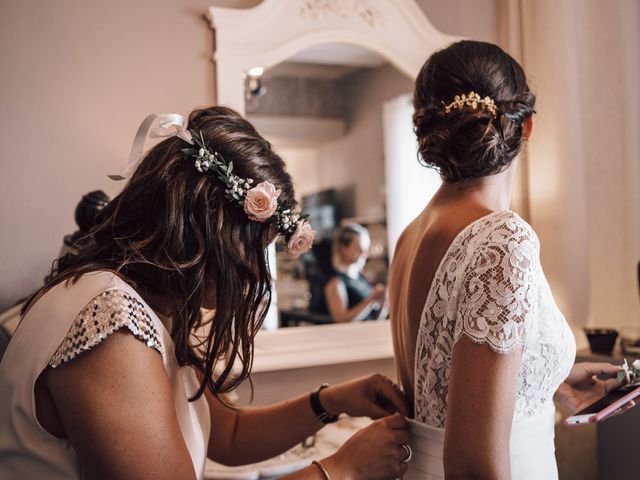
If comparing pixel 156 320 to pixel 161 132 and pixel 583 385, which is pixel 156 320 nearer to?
pixel 161 132

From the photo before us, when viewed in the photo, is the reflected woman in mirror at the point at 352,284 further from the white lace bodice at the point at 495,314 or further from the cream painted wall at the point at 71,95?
the white lace bodice at the point at 495,314

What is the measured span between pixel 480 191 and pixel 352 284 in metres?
1.09

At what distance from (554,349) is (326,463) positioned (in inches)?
17.8

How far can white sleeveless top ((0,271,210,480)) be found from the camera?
2.84 feet

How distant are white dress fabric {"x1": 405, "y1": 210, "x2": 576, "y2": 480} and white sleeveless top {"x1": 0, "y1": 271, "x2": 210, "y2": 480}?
483 millimetres

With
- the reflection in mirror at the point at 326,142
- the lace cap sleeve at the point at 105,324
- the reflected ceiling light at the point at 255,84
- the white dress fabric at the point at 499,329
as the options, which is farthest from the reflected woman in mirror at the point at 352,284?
the lace cap sleeve at the point at 105,324

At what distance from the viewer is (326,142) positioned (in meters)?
2.18

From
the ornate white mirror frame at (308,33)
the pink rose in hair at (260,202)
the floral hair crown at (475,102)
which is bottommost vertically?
the pink rose in hair at (260,202)

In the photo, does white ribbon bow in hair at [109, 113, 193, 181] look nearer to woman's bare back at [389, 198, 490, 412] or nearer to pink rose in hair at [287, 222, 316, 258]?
pink rose in hair at [287, 222, 316, 258]

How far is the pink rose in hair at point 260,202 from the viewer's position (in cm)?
99

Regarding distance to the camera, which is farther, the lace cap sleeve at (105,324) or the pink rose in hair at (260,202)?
the pink rose in hair at (260,202)

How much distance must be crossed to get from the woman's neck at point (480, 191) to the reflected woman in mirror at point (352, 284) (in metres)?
1.01

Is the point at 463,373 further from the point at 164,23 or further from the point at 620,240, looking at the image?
the point at 620,240

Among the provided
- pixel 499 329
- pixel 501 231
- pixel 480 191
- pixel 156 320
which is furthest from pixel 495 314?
pixel 156 320
